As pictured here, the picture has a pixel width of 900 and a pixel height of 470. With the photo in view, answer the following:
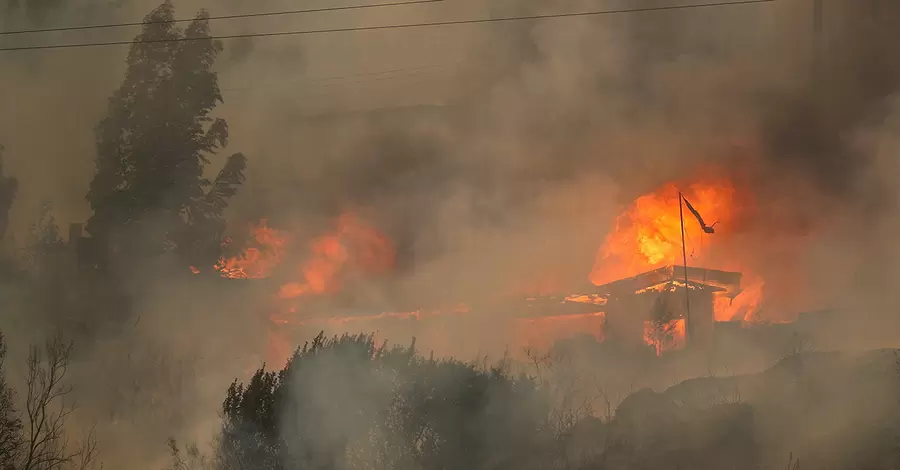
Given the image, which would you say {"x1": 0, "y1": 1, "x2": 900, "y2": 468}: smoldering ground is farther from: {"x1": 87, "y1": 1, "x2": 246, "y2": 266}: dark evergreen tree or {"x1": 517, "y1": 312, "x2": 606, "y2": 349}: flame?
{"x1": 517, "y1": 312, "x2": 606, "y2": 349}: flame

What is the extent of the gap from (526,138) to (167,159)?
6613mm

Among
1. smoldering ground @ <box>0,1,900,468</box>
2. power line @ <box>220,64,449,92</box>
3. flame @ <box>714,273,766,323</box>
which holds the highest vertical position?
power line @ <box>220,64,449,92</box>

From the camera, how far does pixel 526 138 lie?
12953mm

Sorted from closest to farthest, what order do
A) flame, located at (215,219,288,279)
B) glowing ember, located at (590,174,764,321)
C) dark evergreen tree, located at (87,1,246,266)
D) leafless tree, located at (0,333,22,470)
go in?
glowing ember, located at (590,174,764,321), leafless tree, located at (0,333,22,470), flame, located at (215,219,288,279), dark evergreen tree, located at (87,1,246,266)

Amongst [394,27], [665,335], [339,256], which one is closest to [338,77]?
[394,27]

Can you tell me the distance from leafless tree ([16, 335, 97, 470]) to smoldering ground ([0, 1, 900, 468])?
2.21 feet

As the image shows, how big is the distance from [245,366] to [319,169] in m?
3.66

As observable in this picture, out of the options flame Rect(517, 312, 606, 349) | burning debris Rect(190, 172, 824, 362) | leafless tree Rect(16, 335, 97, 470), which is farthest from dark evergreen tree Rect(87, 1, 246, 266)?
flame Rect(517, 312, 606, 349)

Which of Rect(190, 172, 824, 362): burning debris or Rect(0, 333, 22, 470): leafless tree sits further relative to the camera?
Rect(0, 333, 22, 470): leafless tree

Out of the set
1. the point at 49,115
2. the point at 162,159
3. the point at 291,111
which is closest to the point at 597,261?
the point at 291,111

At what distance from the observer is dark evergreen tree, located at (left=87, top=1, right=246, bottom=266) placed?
1409 centimetres

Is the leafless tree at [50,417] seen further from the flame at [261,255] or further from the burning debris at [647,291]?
the burning debris at [647,291]

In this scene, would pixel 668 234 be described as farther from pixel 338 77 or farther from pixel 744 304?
pixel 338 77

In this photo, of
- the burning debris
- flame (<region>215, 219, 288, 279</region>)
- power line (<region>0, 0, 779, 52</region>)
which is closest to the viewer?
the burning debris
